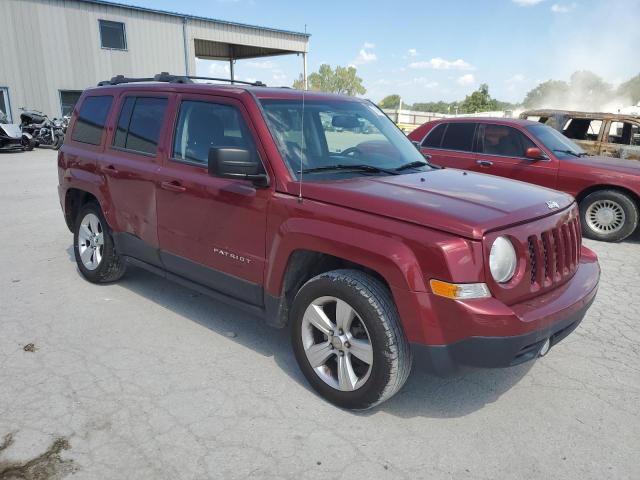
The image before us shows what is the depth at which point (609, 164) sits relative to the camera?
747 cm

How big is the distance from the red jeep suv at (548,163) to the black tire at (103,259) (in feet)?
17.8

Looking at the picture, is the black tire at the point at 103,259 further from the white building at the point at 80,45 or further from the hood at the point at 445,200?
the white building at the point at 80,45

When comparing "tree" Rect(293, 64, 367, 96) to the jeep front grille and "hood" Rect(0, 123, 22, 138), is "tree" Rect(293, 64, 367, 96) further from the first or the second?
the jeep front grille

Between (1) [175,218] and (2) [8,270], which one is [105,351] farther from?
(2) [8,270]

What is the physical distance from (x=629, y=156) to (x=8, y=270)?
10.3 metres

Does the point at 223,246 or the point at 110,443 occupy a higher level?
the point at 223,246

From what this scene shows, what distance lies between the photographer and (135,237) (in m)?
4.39

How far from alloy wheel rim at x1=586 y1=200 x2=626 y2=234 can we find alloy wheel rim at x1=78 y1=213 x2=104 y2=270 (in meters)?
6.63

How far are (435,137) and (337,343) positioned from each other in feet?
20.7

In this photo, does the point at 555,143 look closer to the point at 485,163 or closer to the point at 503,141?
the point at 503,141

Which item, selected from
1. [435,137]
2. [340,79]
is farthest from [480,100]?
[435,137]

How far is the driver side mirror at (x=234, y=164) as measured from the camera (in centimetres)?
305

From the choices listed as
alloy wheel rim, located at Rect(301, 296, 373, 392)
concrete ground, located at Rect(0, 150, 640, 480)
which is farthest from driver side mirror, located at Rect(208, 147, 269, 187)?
concrete ground, located at Rect(0, 150, 640, 480)

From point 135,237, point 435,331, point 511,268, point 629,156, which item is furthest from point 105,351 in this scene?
point 629,156
